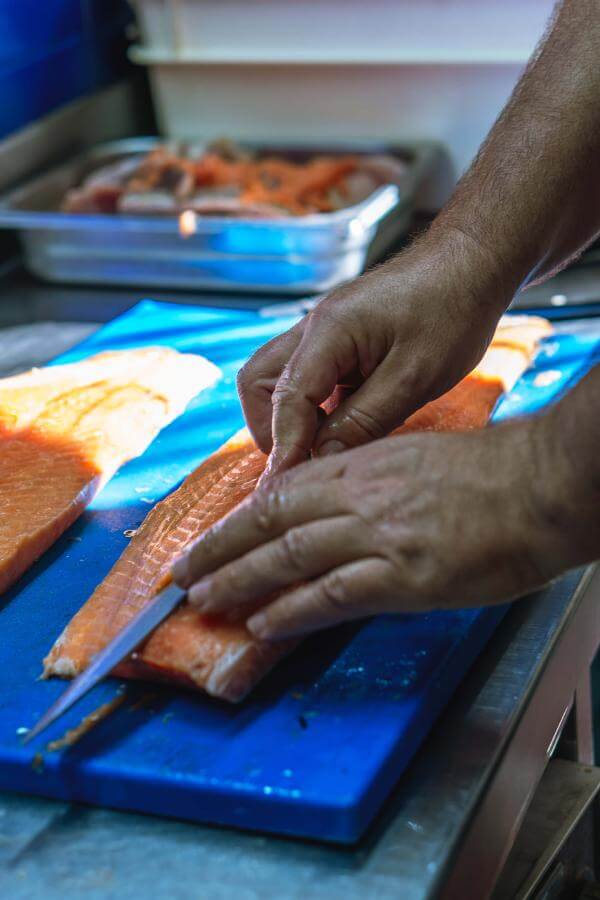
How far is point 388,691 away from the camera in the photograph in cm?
156

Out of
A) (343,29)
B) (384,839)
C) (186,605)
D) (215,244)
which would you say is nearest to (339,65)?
(343,29)

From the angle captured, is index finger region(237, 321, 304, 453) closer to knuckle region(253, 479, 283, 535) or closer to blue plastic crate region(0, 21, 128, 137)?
knuckle region(253, 479, 283, 535)

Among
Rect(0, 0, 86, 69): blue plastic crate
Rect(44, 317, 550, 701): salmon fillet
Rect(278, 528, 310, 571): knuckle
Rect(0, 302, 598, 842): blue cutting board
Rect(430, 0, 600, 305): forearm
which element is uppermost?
Rect(0, 0, 86, 69): blue plastic crate

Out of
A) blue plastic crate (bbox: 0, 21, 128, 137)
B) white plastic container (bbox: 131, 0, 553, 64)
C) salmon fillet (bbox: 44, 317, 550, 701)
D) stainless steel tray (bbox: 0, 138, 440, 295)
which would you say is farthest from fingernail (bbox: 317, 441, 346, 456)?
blue plastic crate (bbox: 0, 21, 128, 137)

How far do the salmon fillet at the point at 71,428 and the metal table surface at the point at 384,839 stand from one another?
1.89ft

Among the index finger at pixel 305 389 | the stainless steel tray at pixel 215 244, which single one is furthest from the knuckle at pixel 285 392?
the stainless steel tray at pixel 215 244

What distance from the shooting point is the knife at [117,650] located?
1.52m

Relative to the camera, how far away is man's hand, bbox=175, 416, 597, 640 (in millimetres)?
1398

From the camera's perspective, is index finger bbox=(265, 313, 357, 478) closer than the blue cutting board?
No

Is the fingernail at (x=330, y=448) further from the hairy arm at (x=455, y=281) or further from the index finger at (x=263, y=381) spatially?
the index finger at (x=263, y=381)

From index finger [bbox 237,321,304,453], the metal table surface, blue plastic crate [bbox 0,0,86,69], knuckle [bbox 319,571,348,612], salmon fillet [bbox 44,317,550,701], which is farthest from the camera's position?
blue plastic crate [bbox 0,0,86,69]

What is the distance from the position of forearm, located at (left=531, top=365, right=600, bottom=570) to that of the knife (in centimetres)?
55

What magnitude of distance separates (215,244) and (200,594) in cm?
190

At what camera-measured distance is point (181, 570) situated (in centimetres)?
158
